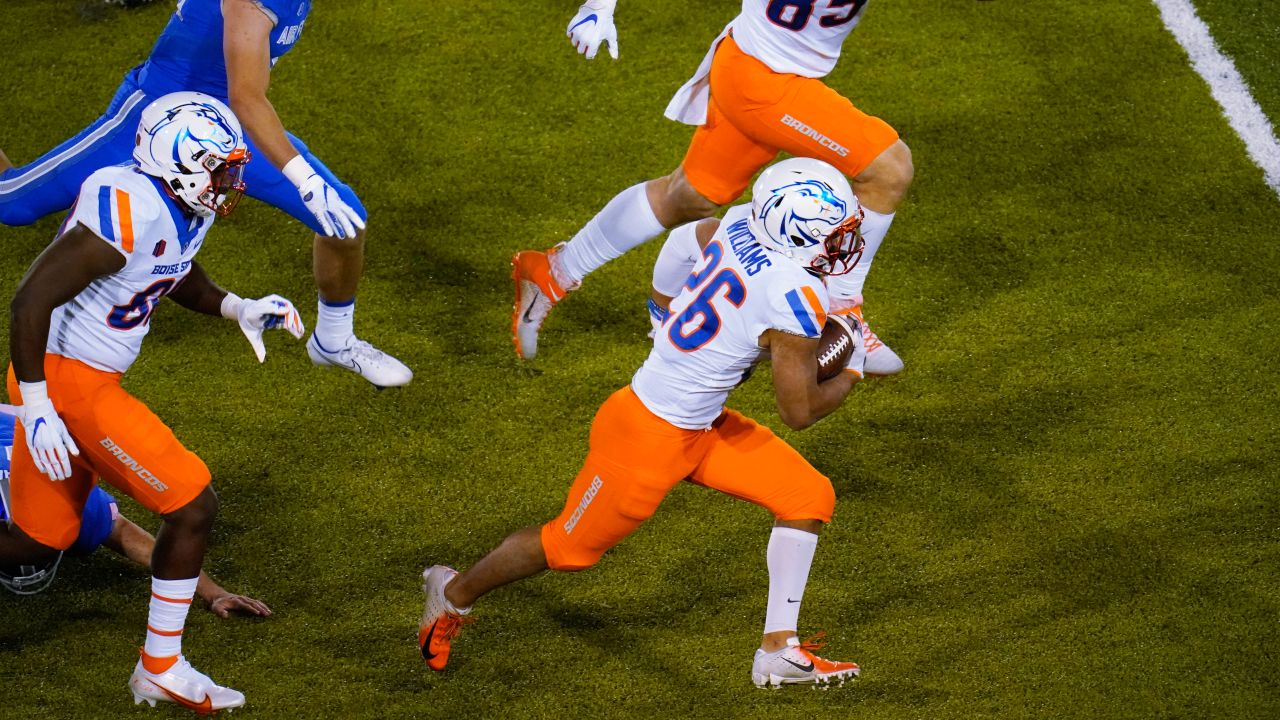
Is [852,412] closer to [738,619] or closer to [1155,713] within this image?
[738,619]

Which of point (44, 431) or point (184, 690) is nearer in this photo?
point (44, 431)

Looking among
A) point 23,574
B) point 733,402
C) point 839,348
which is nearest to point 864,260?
point 839,348

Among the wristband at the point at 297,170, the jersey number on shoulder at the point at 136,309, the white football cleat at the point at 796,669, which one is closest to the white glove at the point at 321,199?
the wristband at the point at 297,170

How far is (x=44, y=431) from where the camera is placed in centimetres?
400

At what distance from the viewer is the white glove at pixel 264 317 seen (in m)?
4.43

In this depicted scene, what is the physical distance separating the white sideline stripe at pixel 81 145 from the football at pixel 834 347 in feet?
8.00

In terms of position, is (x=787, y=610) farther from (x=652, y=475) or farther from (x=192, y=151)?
(x=192, y=151)

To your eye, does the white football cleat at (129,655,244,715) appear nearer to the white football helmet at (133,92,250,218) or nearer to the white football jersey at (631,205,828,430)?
the white football helmet at (133,92,250,218)

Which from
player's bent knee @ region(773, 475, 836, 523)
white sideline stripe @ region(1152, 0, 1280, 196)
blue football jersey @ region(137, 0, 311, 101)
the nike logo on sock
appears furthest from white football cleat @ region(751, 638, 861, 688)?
white sideline stripe @ region(1152, 0, 1280, 196)

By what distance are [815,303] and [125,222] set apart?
196 centimetres

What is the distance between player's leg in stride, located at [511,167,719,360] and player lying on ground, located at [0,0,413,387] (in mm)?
631

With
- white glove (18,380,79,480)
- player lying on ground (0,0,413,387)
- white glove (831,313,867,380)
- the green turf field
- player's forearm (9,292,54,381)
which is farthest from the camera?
player lying on ground (0,0,413,387)

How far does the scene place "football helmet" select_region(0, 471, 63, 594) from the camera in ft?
14.6

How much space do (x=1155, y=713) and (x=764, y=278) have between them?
67.4 inches
